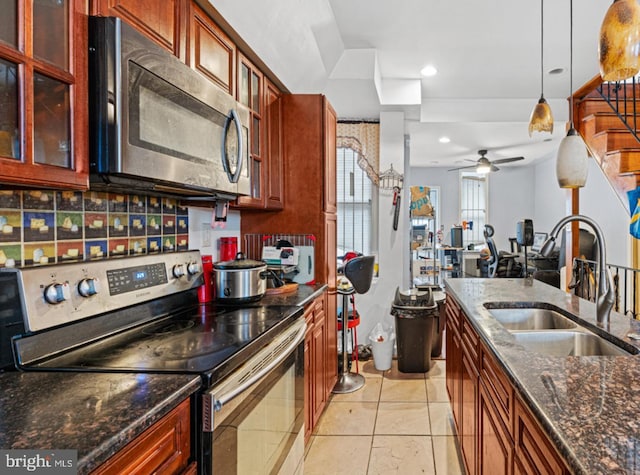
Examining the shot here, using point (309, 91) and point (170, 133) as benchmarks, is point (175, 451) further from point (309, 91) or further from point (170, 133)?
point (309, 91)

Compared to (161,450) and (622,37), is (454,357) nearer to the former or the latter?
(622,37)

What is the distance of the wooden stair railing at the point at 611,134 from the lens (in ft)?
10.4

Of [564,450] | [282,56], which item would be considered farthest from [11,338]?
[282,56]

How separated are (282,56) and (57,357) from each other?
84.1 inches

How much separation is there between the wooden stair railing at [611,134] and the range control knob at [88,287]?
3.69 m

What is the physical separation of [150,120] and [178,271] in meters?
0.81

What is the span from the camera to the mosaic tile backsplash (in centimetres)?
118

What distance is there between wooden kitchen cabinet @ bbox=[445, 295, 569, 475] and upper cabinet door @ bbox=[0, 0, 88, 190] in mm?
1360

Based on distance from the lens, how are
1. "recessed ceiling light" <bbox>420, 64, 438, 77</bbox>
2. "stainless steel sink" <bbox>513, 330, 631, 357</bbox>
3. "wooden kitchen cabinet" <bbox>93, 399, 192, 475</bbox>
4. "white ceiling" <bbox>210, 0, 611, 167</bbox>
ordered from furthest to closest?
"recessed ceiling light" <bbox>420, 64, 438, 77</bbox>
"white ceiling" <bbox>210, 0, 611, 167</bbox>
"stainless steel sink" <bbox>513, 330, 631, 357</bbox>
"wooden kitchen cabinet" <bbox>93, 399, 192, 475</bbox>

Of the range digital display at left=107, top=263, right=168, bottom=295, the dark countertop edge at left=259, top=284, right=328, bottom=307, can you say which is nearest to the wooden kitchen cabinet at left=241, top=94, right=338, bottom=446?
the dark countertop edge at left=259, top=284, right=328, bottom=307

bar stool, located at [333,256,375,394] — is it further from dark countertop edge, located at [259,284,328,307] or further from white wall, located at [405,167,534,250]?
white wall, located at [405,167,534,250]

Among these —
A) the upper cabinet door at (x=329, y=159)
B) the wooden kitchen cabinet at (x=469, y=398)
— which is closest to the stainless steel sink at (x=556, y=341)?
the wooden kitchen cabinet at (x=469, y=398)

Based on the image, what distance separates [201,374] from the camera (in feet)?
3.50

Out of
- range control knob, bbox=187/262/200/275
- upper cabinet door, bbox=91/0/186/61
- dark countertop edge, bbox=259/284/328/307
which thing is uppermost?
upper cabinet door, bbox=91/0/186/61
